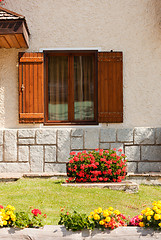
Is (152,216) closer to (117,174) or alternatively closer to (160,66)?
(117,174)

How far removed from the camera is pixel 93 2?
24.2 feet

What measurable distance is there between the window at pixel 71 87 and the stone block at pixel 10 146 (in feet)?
1.26

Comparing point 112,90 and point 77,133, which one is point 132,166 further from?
point 112,90

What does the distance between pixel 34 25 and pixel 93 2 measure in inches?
52.7

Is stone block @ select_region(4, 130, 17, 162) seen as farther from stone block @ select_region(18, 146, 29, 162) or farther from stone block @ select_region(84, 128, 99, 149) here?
stone block @ select_region(84, 128, 99, 149)

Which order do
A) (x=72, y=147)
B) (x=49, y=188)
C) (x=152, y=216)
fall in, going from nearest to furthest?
1. (x=152, y=216)
2. (x=49, y=188)
3. (x=72, y=147)

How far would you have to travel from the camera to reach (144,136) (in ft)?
23.9

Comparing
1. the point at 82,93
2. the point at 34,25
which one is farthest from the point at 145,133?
the point at 34,25

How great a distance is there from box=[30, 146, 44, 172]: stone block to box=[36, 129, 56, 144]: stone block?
147 millimetres

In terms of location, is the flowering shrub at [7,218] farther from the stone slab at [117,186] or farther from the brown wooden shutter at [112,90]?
the brown wooden shutter at [112,90]

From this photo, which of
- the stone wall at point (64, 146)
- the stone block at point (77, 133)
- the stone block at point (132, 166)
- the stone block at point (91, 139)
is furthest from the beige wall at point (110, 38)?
the stone block at point (77, 133)

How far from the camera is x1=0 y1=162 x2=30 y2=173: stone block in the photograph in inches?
286

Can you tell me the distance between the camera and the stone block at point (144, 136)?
729cm

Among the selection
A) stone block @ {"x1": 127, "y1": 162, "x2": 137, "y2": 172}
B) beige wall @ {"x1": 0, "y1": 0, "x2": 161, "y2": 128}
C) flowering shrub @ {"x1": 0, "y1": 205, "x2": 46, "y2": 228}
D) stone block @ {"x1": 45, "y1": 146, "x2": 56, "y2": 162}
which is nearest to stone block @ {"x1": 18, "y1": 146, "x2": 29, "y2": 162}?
stone block @ {"x1": 45, "y1": 146, "x2": 56, "y2": 162}
